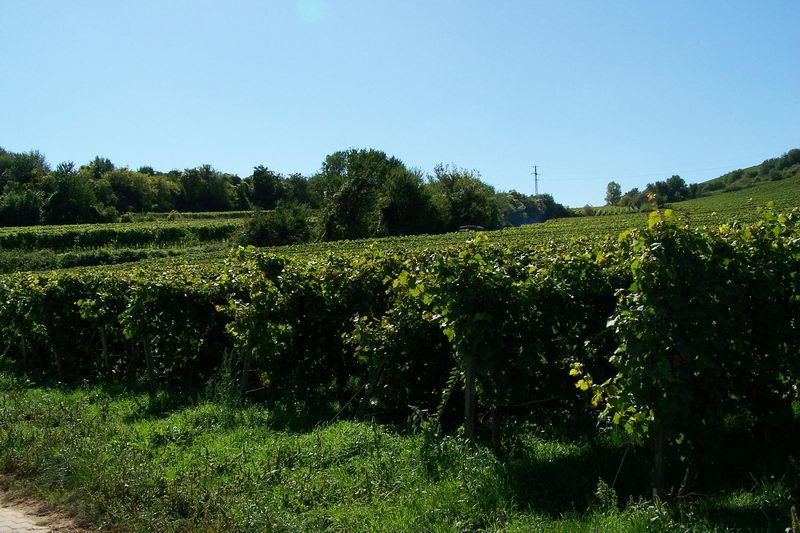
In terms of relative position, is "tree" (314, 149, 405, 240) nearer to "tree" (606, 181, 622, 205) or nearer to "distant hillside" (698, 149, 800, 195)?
"distant hillside" (698, 149, 800, 195)

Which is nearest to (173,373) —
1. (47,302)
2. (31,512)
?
(47,302)

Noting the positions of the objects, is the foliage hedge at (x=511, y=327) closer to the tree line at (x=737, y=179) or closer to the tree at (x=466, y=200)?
the tree at (x=466, y=200)

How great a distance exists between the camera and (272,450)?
616cm

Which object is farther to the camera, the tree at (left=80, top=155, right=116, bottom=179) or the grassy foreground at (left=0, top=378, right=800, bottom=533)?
the tree at (left=80, top=155, right=116, bottom=179)

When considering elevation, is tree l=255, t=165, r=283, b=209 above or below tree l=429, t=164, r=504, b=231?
above

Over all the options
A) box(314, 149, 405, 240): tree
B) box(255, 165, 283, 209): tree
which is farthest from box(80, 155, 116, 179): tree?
box(314, 149, 405, 240): tree

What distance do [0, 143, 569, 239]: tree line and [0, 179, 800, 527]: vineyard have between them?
133ft

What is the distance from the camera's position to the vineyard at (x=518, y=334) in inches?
165

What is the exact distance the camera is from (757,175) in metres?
91.7

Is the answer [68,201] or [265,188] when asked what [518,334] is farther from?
[265,188]

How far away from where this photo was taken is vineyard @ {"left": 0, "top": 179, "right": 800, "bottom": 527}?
165 inches

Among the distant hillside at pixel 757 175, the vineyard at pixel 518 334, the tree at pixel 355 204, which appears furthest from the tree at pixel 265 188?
the vineyard at pixel 518 334

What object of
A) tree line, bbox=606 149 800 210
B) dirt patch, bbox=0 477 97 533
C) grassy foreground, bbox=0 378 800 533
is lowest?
dirt patch, bbox=0 477 97 533

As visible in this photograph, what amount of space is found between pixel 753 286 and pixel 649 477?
176 cm
